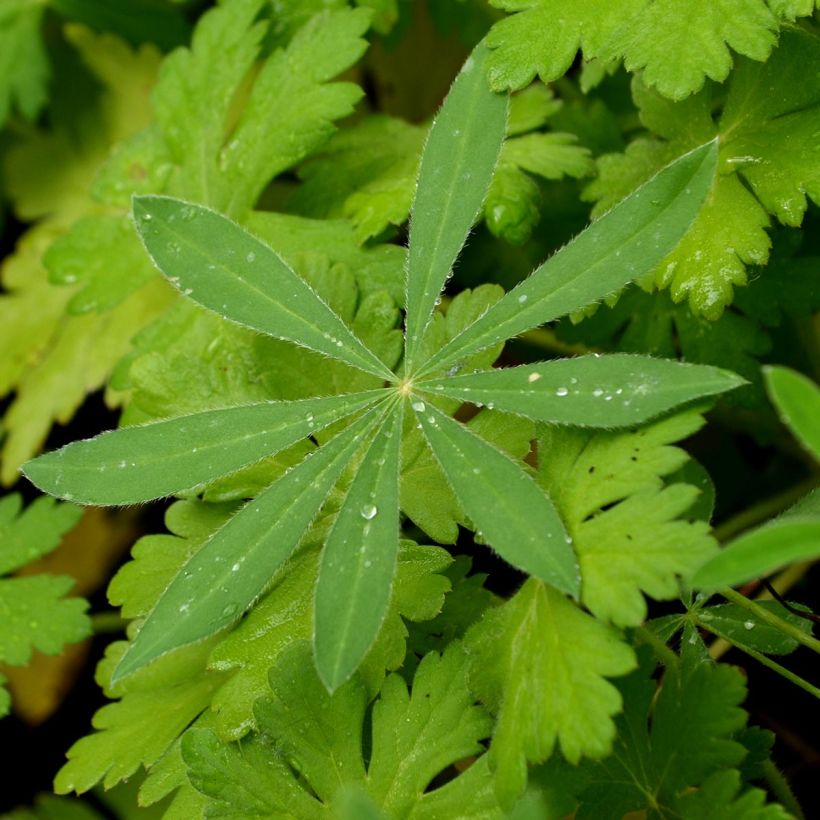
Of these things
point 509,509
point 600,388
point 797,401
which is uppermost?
point 797,401

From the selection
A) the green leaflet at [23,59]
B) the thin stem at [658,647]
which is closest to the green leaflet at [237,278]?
the thin stem at [658,647]

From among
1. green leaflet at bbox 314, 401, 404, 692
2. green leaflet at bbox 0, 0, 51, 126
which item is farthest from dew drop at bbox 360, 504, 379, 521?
green leaflet at bbox 0, 0, 51, 126

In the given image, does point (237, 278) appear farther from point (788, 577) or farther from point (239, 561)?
point (788, 577)

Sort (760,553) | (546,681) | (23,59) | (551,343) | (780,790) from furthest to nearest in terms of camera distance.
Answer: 1. (23,59)
2. (551,343)
3. (780,790)
4. (546,681)
5. (760,553)

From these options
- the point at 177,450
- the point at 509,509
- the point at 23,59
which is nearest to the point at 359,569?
the point at 509,509

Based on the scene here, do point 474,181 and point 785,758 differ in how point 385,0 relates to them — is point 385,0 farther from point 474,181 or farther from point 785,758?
point 785,758

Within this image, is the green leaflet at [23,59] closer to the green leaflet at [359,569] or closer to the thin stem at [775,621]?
the green leaflet at [359,569]

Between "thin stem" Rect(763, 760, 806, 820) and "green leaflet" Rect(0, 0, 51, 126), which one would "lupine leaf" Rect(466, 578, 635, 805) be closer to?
"thin stem" Rect(763, 760, 806, 820)
